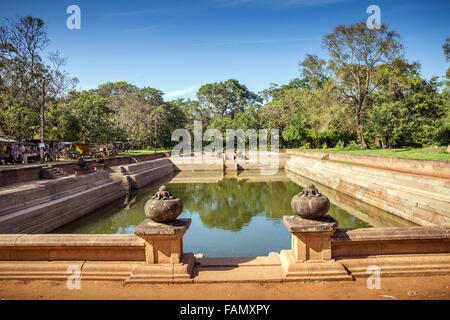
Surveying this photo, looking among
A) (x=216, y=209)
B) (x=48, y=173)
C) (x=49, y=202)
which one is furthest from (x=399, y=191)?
(x=48, y=173)

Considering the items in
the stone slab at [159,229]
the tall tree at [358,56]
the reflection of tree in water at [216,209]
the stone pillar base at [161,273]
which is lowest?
the reflection of tree in water at [216,209]

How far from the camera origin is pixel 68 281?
3.24 metres

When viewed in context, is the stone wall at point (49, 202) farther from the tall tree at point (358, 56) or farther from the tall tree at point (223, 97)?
the tall tree at point (223, 97)

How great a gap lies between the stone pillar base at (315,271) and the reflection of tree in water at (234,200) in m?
5.80

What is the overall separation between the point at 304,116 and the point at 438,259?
38167 millimetres

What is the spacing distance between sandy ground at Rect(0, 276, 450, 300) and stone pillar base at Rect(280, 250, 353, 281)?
62 mm

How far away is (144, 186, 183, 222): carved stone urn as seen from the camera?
324 centimetres

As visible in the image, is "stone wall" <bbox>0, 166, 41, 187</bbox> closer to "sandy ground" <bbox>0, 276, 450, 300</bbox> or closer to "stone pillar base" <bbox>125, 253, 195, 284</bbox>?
"sandy ground" <bbox>0, 276, 450, 300</bbox>

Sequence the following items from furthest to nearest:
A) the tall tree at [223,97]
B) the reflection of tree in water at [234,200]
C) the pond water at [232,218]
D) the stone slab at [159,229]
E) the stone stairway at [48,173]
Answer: the tall tree at [223,97] → the stone stairway at [48,173] → the reflection of tree in water at [234,200] → the pond water at [232,218] → the stone slab at [159,229]

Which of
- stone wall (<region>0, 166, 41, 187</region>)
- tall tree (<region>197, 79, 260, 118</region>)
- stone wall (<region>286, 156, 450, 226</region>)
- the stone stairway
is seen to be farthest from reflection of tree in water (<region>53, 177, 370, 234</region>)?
tall tree (<region>197, 79, 260, 118</region>)

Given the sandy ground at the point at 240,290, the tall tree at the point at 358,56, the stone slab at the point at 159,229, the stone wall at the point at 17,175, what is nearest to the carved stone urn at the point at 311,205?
the sandy ground at the point at 240,290

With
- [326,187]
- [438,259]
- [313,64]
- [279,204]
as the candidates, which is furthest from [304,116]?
[438,259]

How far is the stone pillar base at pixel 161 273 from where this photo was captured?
125 inches
